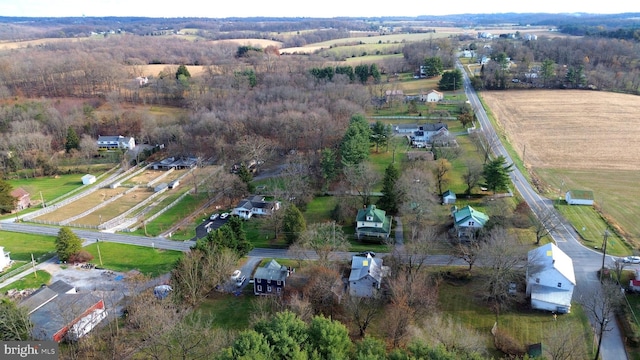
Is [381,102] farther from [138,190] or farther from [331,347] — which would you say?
[331,347]

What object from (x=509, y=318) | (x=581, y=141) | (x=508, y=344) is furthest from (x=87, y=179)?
(x=581, y=141)

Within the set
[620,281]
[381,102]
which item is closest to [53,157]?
[381,102]

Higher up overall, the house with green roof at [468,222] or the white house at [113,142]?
the white house at [113,142]

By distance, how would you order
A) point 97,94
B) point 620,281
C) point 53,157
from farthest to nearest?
point 97,94, point 53,157, point 620,281

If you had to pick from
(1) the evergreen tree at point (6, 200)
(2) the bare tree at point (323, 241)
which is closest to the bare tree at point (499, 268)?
(2) the bare tree at point (323, 241)

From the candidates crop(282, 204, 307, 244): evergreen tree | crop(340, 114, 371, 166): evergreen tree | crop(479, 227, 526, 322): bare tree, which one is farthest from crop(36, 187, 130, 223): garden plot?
crop(479, 227, 526, 322): bare tree

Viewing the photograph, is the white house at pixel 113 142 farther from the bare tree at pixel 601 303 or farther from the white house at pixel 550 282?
the bare tree at pixel 601 303

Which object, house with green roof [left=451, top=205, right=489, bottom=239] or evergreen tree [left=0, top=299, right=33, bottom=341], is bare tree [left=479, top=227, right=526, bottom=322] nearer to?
house with green roof [left=451, top=205, right=489, bottom=239]
